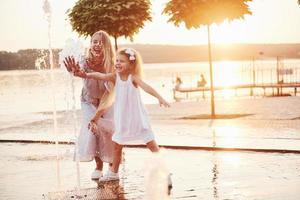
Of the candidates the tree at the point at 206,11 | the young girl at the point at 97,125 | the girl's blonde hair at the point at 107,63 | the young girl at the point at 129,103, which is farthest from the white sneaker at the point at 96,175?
the tree at the point at 206,11

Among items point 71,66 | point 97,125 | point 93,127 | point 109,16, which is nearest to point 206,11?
point 109,16

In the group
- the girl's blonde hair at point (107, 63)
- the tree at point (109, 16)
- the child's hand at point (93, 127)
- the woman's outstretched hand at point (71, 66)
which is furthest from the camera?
the tree at point (109, 16)

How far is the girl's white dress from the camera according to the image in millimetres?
9312

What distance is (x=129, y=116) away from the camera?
936cm

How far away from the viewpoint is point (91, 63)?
9.82 meters

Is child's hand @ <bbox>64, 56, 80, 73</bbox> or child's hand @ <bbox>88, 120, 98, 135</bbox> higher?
child's hand @ <bbox>64, 56, 80, 73</bbox>

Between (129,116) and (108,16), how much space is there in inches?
508

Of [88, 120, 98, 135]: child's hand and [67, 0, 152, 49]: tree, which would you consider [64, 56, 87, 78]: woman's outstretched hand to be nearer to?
[88, 120, 98, 135]: child's hand

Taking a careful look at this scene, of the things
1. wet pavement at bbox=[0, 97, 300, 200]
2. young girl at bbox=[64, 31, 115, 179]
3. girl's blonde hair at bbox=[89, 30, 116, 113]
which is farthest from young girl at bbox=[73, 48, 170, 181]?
wet pavement at bbox=[0, 97, 300, 200]

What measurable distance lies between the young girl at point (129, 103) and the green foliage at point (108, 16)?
1268cm

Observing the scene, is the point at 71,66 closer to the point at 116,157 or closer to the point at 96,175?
the point at 116,157

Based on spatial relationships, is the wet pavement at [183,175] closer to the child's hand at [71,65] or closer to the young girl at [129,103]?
the young girl at [129,103]

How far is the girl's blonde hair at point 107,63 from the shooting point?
9.61 m

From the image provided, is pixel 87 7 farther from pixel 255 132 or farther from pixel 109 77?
pixel 109 77
